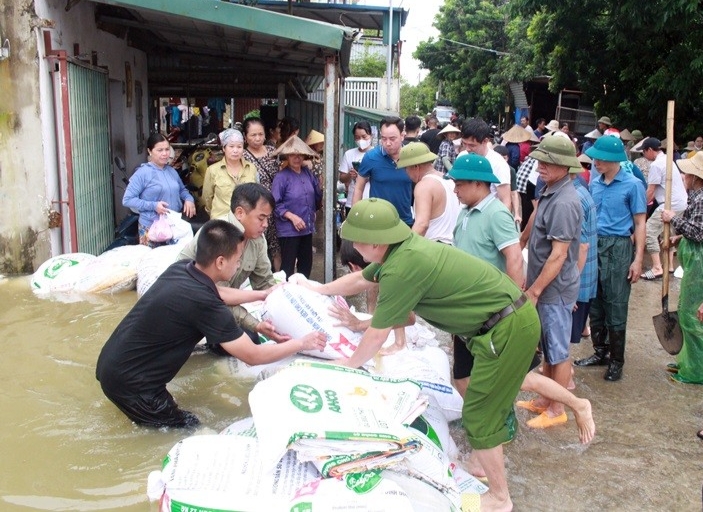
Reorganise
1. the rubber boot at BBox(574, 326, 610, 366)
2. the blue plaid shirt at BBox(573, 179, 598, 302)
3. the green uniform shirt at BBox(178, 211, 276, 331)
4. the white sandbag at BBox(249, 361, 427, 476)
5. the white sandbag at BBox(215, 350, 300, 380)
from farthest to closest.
→ the rubber boot at BBox(574, 326, 610, 366) < the blue plaid shirt at BBox(573, 179, 598, 302) < the white sandbag at BBox(215, 350, 300, 380) < the green uniform shirt at BBox(178, 211, 276, 331) < the white sandbag at BBox(249, 361, 427, 476)

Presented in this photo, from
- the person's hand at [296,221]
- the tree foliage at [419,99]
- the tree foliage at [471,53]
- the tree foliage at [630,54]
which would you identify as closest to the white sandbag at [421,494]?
the person's hand at [296,221]

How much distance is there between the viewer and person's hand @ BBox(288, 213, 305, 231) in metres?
6.03

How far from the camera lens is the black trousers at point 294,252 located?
20.2ft

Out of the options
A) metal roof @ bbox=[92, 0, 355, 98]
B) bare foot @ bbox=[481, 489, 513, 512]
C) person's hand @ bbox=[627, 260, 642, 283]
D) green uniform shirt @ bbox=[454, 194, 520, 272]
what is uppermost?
metal roof @ bbox=[92, 0, 355, 98]

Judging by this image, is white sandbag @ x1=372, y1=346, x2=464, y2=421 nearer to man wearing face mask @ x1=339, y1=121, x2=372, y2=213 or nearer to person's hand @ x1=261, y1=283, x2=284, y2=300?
person's hand @ x1=261, y1=283, x2=284, y2=300

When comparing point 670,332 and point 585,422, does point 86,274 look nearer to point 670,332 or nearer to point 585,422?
point 585,422

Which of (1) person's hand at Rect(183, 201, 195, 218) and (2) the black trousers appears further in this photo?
(1) person's hand at Rect(183, 201, 195, 218)

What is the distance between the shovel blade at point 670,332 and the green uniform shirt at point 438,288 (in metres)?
2.51

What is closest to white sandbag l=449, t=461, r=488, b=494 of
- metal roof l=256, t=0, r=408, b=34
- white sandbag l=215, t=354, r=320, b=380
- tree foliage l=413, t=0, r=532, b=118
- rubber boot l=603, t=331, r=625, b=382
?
white sandbag l=215, t=354, r=320, b=380

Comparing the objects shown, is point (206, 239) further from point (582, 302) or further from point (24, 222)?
point (24, 222)

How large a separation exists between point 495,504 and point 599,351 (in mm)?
2517

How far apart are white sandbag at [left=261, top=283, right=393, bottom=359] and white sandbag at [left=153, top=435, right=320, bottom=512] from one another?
122 centimetres

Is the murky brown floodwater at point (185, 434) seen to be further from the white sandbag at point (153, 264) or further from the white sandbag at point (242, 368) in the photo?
the white sandbag at point (153, 264)

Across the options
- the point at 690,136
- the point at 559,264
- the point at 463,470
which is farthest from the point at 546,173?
the point at 690,136
